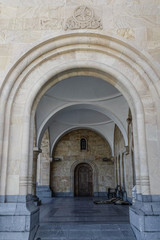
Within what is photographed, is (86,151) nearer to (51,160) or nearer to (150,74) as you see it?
(51,160)

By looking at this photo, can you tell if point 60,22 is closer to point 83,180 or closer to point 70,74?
point 70,74

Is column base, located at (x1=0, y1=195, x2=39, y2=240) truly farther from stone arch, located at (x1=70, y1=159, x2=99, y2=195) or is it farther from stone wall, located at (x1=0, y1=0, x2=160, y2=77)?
stone arch, located at (x1=70, y1=159, x2=99, y2=195)

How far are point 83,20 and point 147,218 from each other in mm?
4805

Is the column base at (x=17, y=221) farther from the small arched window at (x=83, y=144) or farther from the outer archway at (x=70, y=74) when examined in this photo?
the small arched window at (x=83, y=144)

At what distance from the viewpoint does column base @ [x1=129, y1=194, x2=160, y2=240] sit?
13.8 feet

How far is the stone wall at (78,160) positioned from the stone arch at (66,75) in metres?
10.0

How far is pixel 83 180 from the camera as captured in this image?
1507 cm

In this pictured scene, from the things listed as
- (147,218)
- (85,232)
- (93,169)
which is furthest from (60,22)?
(93,169)

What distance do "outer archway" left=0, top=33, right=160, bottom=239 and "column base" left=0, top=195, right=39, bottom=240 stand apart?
0.33 feet

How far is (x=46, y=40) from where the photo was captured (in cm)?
522

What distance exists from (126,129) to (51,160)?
6441 mm

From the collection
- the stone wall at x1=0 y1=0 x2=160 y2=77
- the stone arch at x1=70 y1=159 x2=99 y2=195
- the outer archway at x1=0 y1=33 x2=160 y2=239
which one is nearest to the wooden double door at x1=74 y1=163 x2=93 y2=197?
the stone arch at x1=70 y1=159 x2=99 y2=195

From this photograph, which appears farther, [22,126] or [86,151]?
[86,151]

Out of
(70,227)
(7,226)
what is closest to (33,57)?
(7,226)
